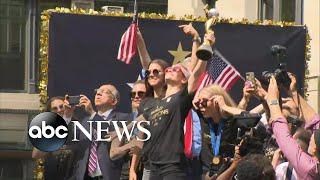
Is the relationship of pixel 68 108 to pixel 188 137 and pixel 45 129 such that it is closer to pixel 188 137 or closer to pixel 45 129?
pixel 45 129

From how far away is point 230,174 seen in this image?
6.80 meters

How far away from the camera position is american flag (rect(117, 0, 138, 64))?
10.1 metres

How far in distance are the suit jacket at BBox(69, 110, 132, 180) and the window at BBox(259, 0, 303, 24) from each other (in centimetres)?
407

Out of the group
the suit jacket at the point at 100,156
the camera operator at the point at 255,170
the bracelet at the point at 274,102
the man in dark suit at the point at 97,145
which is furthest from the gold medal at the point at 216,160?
the man in dark suit at the point at 97,145

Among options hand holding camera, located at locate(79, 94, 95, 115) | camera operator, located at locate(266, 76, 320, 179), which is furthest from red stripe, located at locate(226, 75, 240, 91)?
camera operator, located at locate(266, 76, 320, 179)

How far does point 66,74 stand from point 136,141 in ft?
5.42

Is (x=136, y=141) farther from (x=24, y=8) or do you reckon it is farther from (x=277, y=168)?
(x=24, y=8)

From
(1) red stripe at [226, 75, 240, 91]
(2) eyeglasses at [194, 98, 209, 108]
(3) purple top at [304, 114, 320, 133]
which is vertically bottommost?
(3) purple top at [304, 114, 320, 133]

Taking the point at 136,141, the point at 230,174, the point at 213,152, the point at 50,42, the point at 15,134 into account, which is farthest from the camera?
the point at 15,134

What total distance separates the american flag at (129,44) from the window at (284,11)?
3414mm

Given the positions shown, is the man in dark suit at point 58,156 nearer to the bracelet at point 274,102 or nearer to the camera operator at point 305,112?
the camera operator at point 305,112

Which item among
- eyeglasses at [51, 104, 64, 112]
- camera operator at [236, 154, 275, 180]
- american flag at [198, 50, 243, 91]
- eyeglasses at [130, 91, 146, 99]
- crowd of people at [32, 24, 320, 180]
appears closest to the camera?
camera operator at [236, 154, 275, 180]

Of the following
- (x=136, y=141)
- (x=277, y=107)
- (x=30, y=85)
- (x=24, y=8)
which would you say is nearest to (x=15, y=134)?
(x=30, y=85)

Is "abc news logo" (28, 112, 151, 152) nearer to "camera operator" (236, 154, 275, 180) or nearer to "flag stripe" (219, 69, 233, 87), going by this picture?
"flag stripe" (219, 69, 233, 87)
